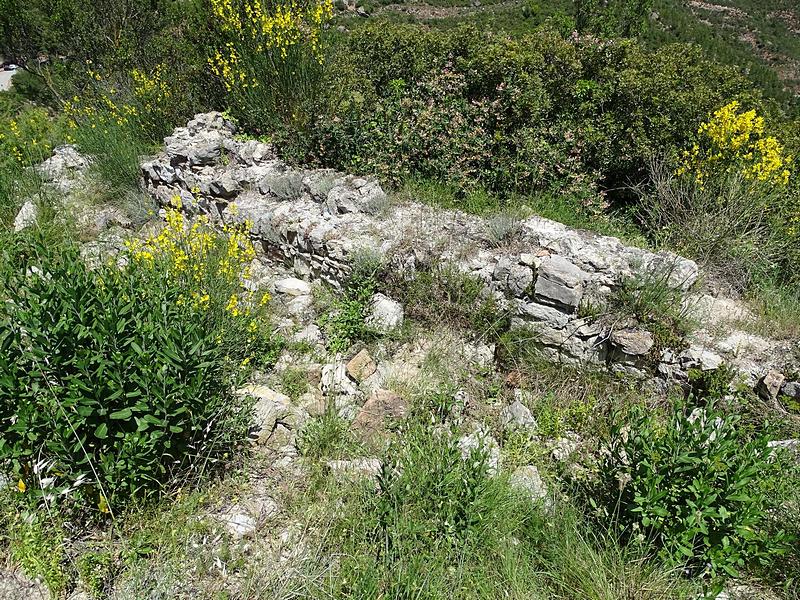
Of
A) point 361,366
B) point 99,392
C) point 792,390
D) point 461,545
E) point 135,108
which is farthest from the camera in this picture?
point 135,108

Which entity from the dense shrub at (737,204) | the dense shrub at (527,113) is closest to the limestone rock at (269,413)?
the dense shrub at (527,113)

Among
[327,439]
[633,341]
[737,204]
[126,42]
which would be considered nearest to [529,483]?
[327,439]

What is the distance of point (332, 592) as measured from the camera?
95.3 inches

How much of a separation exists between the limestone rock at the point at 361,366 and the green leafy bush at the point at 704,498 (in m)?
2.02

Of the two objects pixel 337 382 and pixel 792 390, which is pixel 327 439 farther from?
pixel 792 390

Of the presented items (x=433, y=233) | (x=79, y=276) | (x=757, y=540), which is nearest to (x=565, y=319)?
(x=433, y=233)

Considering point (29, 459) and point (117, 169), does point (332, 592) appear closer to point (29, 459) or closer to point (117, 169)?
point (29, 459)

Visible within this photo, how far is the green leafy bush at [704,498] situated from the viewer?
237cm

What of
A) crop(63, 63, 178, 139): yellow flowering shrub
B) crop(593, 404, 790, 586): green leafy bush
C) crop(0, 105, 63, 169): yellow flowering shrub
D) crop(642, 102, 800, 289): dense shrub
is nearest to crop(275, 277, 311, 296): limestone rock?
crop(593, 404, 790, 586): green leafy bush

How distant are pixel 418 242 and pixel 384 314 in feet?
2.60

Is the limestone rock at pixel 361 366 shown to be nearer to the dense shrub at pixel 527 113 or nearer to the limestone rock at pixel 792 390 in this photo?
the dense shrub at pixel 527 113

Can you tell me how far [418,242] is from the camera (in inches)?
184

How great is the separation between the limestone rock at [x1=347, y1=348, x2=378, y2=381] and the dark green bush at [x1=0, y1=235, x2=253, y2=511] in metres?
1.25

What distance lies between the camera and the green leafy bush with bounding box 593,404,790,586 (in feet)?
7.77
